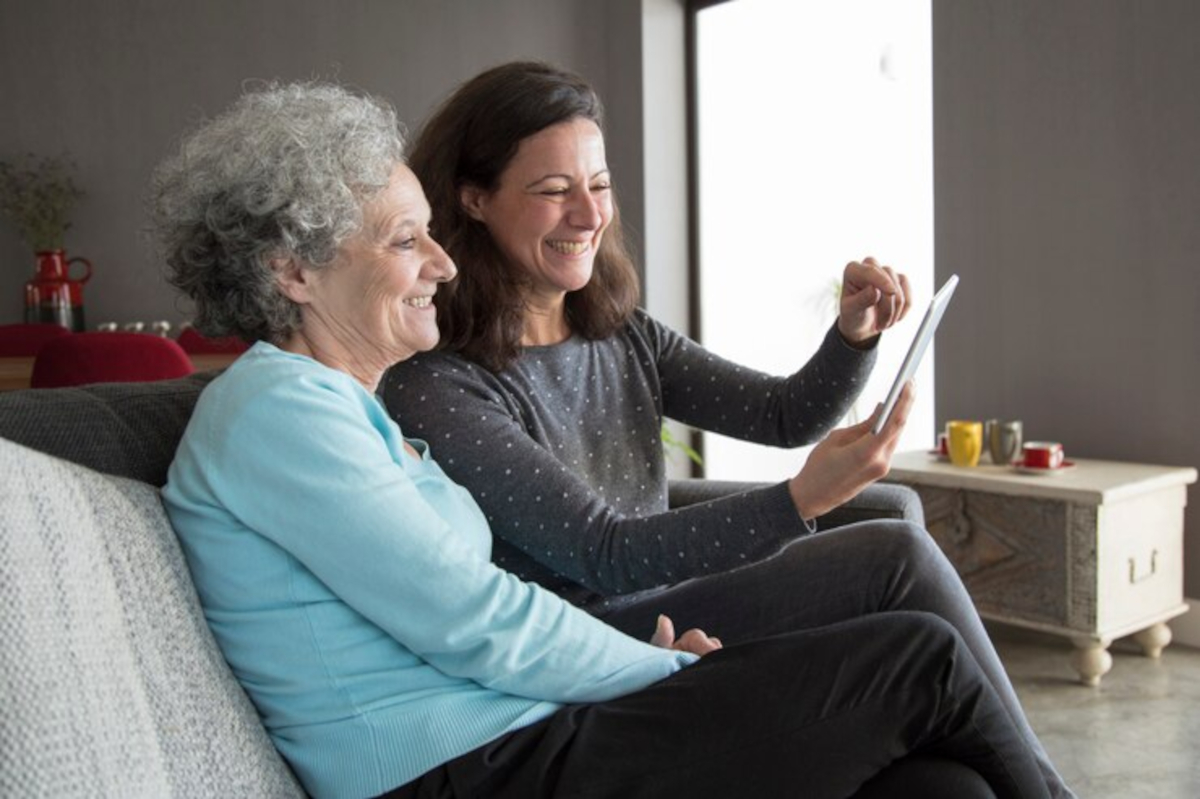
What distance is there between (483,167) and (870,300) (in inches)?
23.6

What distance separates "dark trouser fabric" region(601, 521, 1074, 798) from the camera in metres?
1.73

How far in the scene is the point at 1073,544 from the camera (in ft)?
9.78

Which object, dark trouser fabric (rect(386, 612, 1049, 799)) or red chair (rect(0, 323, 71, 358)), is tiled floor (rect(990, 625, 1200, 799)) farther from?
red chair (rect(0, 323, 71, 358))

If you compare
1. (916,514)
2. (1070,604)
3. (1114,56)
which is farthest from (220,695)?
(1114,56)

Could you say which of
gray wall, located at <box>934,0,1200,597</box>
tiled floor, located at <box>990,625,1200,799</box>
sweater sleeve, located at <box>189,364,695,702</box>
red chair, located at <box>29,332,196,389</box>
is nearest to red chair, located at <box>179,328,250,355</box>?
red chair, located at <box>29,332,196,389</box>

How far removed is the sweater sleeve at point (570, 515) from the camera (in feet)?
5.26

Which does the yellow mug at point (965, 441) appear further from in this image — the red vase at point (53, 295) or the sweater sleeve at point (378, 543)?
the red vase at point (53, 295)

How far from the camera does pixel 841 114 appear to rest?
5.29 metres

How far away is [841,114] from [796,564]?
3.82m

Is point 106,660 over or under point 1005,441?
over

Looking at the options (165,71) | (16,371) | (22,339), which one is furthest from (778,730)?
(165,71)

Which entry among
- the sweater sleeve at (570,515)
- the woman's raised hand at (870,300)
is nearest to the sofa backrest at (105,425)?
the sweater sleeve at (570,515)

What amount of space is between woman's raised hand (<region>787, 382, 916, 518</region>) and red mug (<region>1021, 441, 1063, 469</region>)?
1705 mm

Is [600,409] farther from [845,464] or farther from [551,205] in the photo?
[845,464]
